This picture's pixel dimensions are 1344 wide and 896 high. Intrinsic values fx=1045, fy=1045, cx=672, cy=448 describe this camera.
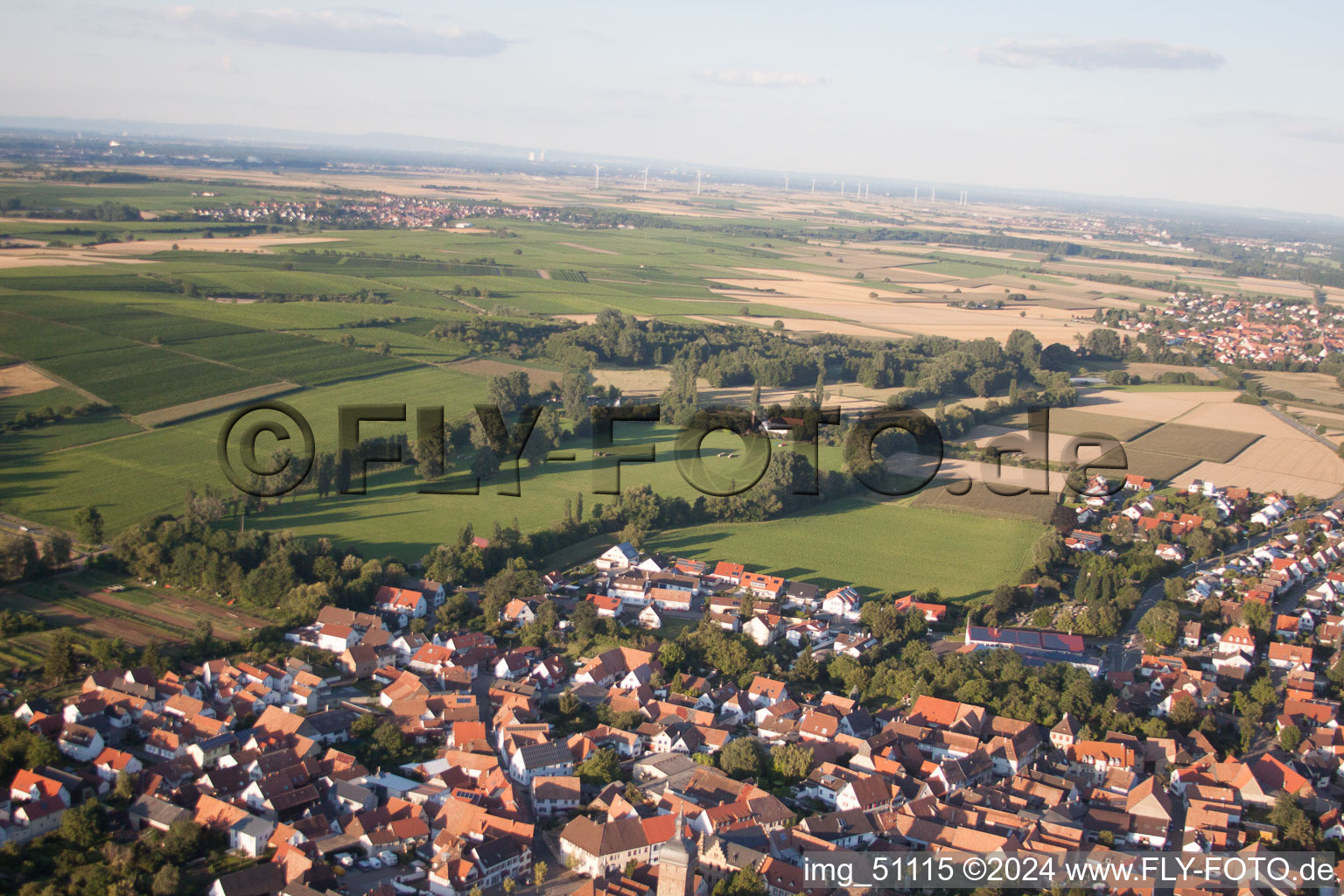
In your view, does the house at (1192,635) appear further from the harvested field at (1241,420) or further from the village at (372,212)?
the village at (372,212)

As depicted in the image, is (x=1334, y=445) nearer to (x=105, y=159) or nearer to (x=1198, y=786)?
(x=1198, y=786)

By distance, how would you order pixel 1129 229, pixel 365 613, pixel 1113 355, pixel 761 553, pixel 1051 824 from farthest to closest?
1. pixel 1129 229
2. pixel 1113 355
3. pixel 761 553
4. pixel 365 613
5. pixel 1051 824

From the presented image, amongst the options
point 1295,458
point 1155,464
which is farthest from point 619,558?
point 1295,458

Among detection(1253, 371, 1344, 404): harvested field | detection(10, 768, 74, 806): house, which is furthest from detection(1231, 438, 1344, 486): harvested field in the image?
detection(10, 768, 74, 806): house

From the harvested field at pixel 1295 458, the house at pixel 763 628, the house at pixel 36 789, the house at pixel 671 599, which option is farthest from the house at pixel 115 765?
the harvested field at pixel 1295 458

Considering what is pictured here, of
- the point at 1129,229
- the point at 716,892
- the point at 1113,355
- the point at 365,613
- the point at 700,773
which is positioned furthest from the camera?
the point at 1129,229

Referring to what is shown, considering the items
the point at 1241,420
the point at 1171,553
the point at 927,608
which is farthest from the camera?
the point at 1241,420

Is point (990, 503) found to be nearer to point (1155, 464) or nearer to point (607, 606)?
point (1155, 464)

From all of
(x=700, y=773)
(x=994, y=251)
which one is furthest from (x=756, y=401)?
(x=994, y=251)
